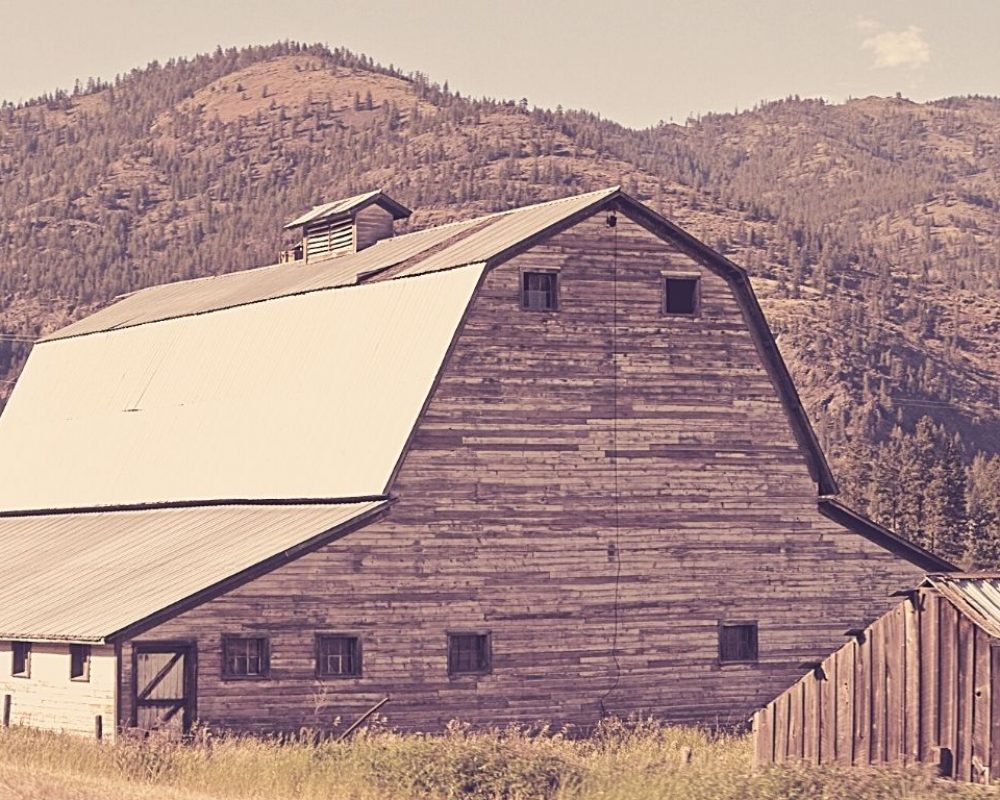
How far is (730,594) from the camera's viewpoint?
44344 mm

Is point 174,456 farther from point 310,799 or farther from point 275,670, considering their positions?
point 310,799

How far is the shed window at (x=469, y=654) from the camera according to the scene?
41781 mm

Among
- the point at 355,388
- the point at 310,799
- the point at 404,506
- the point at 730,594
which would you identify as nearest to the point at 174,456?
the point at 355,388

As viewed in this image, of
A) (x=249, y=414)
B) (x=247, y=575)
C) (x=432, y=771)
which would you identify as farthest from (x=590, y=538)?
(x=432, y=771)

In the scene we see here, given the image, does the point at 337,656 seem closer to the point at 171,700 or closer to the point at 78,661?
the point at 171,700

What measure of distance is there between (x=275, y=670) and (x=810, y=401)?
123193 millimetres

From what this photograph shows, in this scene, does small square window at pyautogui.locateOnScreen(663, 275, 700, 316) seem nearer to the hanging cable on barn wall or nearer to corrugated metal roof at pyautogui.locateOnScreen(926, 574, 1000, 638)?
the hanging cable on barn wall

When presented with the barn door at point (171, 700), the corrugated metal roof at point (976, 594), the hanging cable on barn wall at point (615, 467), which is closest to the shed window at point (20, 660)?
the barn door at point (171, 700)

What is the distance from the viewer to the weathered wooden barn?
40.0 metres

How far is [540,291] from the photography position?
43625mm

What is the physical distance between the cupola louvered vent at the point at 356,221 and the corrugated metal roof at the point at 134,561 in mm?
10336

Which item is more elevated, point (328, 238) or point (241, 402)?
point (328, 238)

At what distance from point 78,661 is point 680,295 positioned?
45.8 feet

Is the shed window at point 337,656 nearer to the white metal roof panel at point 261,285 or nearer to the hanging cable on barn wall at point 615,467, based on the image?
the hanging cable on barn wall at point 615,467
